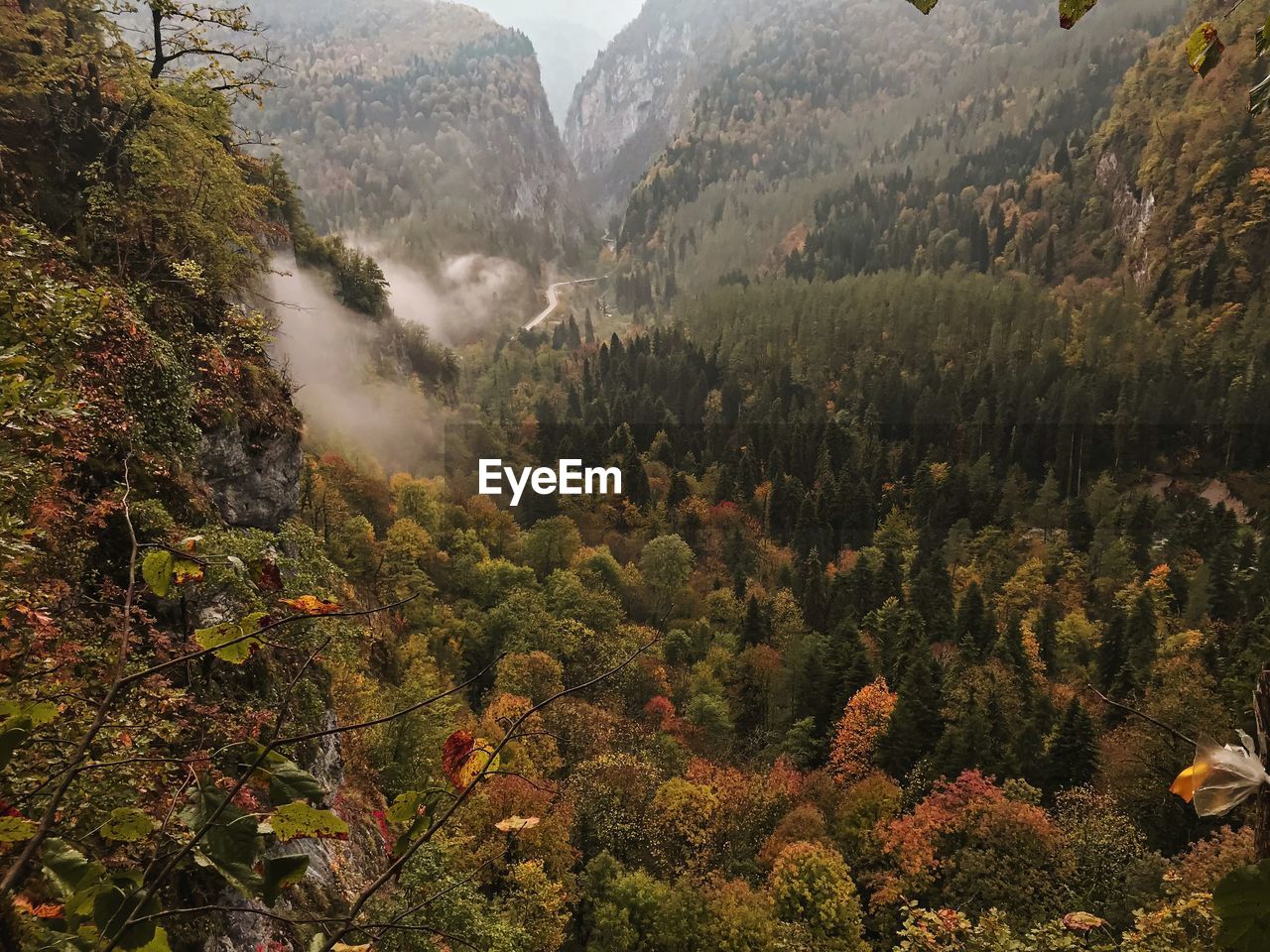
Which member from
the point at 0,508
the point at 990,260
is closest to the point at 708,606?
the point at 0,508

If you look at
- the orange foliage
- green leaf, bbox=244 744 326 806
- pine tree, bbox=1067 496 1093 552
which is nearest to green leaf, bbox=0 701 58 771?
green leaf, bbox=244 744 326 806

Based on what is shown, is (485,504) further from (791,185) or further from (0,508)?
(791,185)

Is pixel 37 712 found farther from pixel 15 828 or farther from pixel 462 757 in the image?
pixel 462 757

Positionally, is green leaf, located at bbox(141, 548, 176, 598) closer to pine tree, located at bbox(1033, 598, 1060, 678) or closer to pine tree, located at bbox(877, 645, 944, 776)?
pine tree, located at bbox(877, 645, 944, 776)

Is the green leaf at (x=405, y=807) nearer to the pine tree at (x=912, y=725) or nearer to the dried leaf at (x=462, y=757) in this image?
the dried leaf at (x=462, y=757)

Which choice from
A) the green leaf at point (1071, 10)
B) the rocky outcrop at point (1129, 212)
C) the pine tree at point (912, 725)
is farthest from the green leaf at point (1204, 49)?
the rocky outcrop at point (1129, 212)

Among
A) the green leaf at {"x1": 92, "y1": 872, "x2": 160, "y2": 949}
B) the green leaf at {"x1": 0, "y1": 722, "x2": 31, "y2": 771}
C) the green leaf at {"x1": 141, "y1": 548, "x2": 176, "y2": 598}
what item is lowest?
the green leaf at {"x1": 92, "y1": 872, "x2": 160, "y2": 949}
